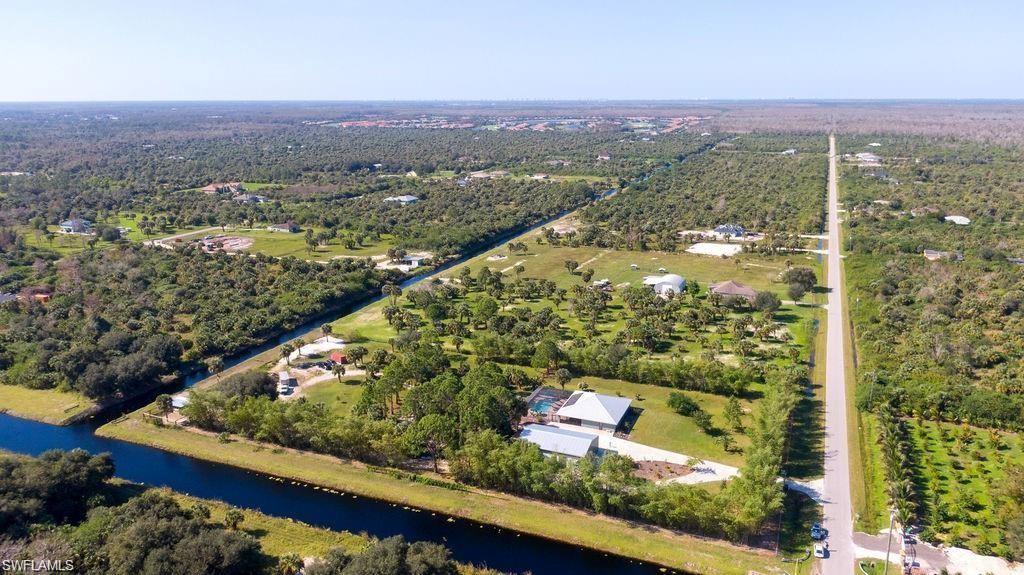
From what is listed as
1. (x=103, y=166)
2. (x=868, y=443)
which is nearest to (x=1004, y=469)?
(x=868, y=443)

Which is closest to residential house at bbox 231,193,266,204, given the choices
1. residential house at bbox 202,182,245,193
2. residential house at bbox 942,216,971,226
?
residential house at bbox 202,182,245,193

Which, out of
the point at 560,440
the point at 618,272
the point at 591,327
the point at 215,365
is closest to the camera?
the point at 560,440

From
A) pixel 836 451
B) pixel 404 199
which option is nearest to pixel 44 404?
pixel 836 451

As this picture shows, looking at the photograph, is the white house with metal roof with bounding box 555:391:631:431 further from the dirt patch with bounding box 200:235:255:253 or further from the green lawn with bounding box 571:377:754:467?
the dirt patch with bounding box 200:235:255:253

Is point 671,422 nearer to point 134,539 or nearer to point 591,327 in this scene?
point 591,327

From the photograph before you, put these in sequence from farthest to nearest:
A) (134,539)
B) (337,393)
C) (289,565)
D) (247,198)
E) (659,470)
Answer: (247,198), (337,393), (659,470), (289,565), (134,539)

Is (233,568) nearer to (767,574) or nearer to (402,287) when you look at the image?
(767,574)

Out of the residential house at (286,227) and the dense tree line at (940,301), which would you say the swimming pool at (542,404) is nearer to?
the dense tree line at (940,301)
